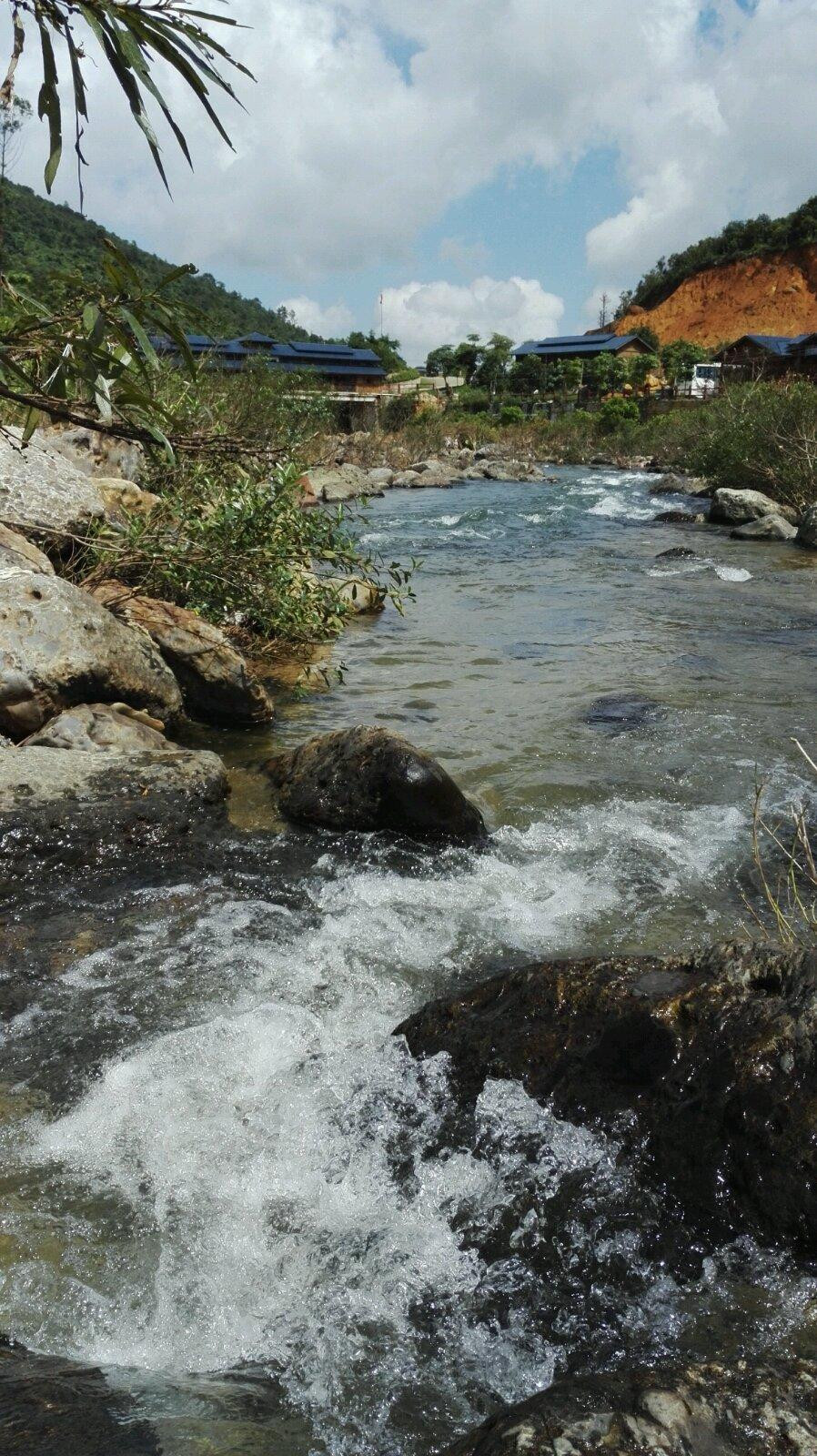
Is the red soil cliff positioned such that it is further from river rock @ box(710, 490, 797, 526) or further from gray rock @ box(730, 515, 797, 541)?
gray rock @ box(730, 515, 797, 541)

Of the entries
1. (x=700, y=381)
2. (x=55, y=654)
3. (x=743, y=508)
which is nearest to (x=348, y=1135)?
(x=55, y=654)

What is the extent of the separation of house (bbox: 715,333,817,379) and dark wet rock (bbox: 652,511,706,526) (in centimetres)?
2781

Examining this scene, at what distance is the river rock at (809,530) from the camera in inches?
745

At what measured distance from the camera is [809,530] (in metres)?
19.1

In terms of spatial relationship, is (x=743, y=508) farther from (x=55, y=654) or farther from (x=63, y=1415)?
(x=63, y=1415)

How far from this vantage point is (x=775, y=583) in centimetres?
1541

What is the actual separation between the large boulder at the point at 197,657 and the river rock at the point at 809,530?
1410 cm

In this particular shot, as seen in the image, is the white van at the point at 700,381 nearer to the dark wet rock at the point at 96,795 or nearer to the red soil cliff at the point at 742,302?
the red soil cliff at the point at 742,302

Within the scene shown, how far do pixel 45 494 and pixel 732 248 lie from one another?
78634 mm

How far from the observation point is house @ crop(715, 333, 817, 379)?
52.6 metres

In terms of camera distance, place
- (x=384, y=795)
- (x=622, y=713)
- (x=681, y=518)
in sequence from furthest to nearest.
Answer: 1. (x=681, y=518)
2. (x=622, y=713)
3. (x=384, y=795)

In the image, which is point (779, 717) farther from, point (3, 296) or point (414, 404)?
point (414, 404)

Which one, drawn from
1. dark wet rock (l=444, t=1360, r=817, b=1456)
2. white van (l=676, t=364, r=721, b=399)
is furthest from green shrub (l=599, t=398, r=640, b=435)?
dark wet rock (l=444, t=1360, r=817, b=1456)

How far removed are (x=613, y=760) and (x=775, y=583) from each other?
9246mm
